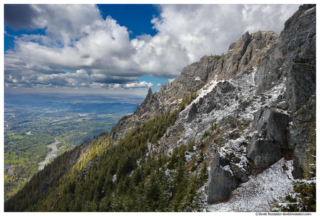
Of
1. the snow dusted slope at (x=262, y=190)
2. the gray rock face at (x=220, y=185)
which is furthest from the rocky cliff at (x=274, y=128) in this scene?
the snow dusted slope at (x=262, y=190)

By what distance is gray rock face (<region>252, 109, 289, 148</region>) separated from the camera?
1867cm

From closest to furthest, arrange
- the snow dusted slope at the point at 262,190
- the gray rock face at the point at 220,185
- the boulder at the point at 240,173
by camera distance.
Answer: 1. the snow dusted slope at the point at 262,190
2. the gray rock face at the point at 220,185
3. the boulder at the point at 240,173

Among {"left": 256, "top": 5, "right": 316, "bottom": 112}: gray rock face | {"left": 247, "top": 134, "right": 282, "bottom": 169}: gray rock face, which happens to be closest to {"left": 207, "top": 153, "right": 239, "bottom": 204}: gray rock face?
{"left": 247, "top": 134, "right": 282, "bottom": 169}: gray rock face

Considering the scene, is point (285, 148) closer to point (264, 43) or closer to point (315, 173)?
point (315, 173)

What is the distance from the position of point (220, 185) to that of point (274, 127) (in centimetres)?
1242

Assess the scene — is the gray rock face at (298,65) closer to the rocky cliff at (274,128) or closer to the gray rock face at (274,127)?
the rocky cliff at (274,128)

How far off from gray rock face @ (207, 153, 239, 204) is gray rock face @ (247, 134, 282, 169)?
483 cm

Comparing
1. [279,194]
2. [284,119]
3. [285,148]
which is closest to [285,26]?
[284,119]

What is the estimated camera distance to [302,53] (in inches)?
858

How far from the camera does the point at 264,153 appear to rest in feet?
61.1

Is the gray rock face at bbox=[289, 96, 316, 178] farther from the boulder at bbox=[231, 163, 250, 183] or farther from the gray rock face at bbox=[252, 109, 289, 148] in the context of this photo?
the boulder at bbox=[231, 163, 250, 183]

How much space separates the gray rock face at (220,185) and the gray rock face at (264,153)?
4833mm

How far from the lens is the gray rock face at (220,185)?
57.5 feet

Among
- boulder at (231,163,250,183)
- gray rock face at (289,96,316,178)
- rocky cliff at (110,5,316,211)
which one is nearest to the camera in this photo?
gray rock face at (289,96,316,178)
